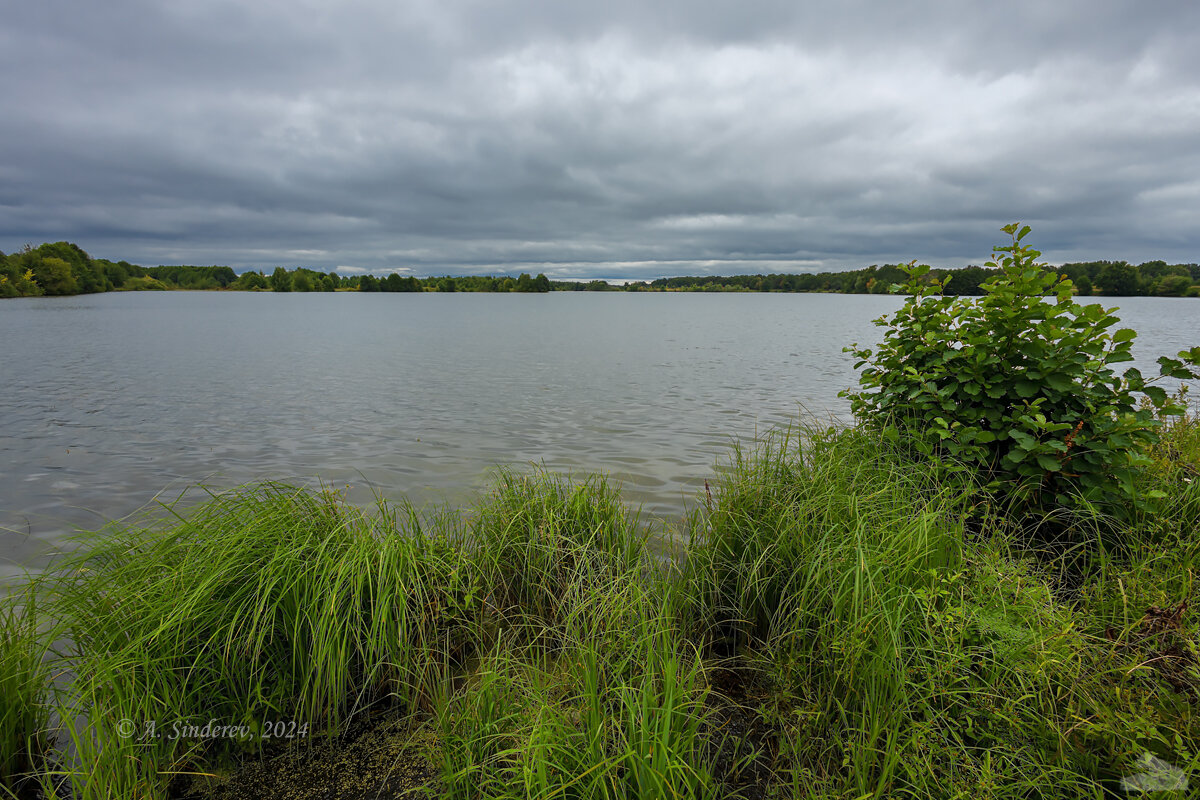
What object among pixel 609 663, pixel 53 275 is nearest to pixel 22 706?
pixel 609 663

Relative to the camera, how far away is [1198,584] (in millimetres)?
3686

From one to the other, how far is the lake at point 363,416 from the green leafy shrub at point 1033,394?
2.28m

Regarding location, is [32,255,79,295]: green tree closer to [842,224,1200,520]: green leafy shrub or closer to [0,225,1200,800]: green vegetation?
[0,225,1200,800]: green vegetation

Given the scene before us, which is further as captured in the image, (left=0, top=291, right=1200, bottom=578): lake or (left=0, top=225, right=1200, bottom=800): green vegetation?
(left=0, top=291, right=1200, bottom=578): lake

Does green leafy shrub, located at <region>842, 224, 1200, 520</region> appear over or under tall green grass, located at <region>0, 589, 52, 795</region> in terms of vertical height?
over

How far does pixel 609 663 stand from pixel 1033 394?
4.33 m

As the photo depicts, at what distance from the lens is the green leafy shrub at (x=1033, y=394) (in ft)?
14.6

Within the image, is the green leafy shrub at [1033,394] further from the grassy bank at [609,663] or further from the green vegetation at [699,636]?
the grassy bank at [609,663]

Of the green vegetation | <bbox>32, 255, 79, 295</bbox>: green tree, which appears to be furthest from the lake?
<bbox>32, 255, 79, 295</bbox>: green tree

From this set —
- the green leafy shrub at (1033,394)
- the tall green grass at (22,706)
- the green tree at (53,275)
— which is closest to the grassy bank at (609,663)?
the tall green grass at (22,706)

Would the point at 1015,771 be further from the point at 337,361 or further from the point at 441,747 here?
the point at 337,361

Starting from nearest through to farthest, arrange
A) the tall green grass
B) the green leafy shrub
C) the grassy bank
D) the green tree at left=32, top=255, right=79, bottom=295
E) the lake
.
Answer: the grassy bank < the tall green grass < the green leafy shrub < the lake < the green tree at left=32, top=255, right=79, bottom=295

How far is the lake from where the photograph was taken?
903 centimetres

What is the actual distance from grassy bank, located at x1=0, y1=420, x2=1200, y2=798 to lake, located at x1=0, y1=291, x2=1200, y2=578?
3322mm
